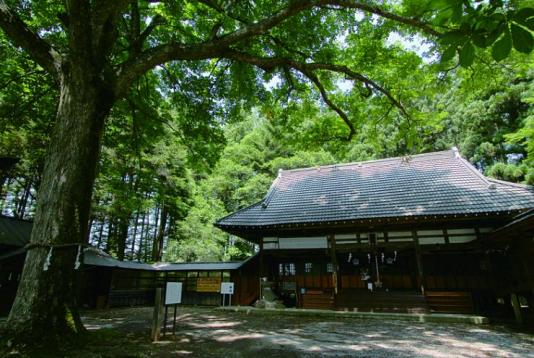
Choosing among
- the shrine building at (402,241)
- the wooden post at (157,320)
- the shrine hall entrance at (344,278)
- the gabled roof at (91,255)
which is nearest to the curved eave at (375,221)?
the shrine building at (402,241)

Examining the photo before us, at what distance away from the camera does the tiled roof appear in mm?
10906

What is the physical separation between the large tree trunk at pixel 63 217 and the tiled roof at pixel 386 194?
8.86 meters

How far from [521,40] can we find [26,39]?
232 inches

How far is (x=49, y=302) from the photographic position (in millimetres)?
3729

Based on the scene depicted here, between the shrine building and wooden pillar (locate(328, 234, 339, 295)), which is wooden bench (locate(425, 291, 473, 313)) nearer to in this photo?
the shrine building

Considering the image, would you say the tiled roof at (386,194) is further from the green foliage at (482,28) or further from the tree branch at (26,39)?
the green foliage at (482,28)

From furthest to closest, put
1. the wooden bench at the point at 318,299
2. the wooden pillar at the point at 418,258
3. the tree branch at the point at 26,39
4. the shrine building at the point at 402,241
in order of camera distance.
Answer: the wooden bench at the point at 318,299 → the wooden pillar at the point at 418,258 → the shrine building at the point at 402,241 → the tree branch at the point at 26,39

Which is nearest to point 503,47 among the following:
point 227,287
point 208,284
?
point 227,287

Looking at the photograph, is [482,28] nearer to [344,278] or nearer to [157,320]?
[157,320]

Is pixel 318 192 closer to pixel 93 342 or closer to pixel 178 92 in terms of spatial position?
pixel 178 92

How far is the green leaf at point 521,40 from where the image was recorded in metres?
1.30

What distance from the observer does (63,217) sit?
4.04m

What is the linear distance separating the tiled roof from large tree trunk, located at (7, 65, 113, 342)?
8.86 meters

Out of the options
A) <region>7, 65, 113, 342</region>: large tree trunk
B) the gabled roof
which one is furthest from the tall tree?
the gabled roof
